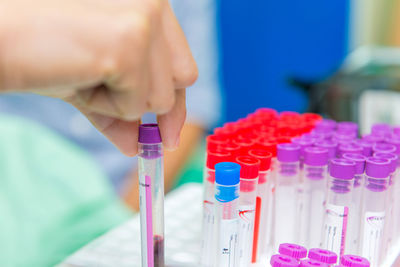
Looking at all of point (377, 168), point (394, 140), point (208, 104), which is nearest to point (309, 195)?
point (377, 168)

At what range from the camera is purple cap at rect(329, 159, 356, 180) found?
617 millimetres

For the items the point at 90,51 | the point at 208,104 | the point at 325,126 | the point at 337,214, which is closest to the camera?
the point at 90,51

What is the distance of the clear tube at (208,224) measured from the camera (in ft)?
2.13

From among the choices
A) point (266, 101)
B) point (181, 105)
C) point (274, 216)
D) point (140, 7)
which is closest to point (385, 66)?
point (266, 101)

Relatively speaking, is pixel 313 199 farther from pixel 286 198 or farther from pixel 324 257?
pixel 324 257

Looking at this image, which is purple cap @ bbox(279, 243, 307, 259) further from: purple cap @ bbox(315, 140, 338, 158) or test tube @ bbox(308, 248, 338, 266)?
purple cap @ bbox(315, 140, 338, 158)

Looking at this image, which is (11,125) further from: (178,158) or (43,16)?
(43,16)

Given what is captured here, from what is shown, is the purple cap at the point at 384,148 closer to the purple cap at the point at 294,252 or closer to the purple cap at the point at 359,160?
the purple cap at the point at 359,160

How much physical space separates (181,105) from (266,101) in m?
1.87

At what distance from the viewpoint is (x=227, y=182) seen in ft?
1.79

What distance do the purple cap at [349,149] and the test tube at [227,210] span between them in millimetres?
224

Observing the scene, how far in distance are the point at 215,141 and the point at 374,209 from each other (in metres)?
0.27

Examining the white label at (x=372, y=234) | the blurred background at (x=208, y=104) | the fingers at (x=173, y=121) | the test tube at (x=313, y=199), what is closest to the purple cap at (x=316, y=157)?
the test tube at (x=313, y=199)

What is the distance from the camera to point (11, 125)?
4.33 feet
